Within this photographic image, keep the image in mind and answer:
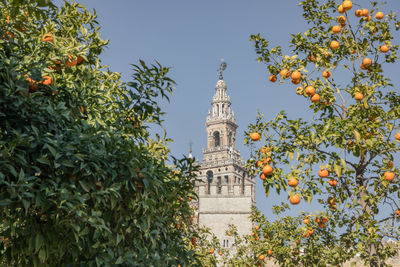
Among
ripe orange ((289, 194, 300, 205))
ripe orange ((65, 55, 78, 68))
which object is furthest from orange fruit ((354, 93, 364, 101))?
ripe orange ((65, 55, 78, 68))

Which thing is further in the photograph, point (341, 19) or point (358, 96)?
point (341, 19)

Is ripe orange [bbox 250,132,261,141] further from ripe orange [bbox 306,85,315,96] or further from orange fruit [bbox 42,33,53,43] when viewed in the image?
orange fruit [bbox 42,33,53,43]

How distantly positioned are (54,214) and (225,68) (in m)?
87.1

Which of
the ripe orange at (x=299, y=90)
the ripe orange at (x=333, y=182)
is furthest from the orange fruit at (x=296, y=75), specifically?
the ripe orange at (x=333, y=182)

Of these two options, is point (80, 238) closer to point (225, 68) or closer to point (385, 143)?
point (385, 143)

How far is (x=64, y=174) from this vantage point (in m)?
3.87

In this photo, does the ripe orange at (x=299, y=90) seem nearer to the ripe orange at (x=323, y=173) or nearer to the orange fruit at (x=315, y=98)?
the orange fruit at (x=315, y=98)

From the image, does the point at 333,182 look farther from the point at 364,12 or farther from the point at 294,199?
the point at 364,12

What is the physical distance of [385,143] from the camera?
6.24 metres

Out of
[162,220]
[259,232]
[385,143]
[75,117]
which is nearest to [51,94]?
[75,117]

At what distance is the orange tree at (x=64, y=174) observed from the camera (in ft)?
12.0

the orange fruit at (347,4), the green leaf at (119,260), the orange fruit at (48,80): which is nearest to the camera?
the green leaf at (119,260)

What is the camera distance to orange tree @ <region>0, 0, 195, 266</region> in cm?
364

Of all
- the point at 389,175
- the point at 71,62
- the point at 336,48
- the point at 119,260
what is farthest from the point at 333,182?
the point at 71,62
